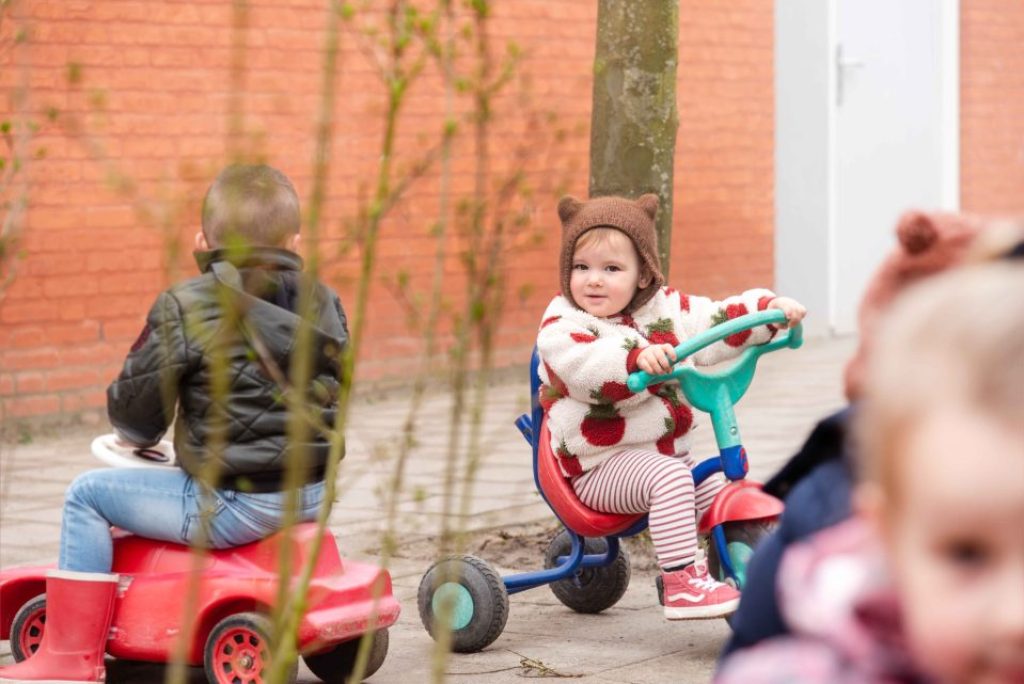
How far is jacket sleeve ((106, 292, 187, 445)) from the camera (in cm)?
414

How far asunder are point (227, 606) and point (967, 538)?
3266 millimetres

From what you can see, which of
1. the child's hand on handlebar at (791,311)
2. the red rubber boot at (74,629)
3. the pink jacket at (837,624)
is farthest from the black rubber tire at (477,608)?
the pink jacket at (837,624)

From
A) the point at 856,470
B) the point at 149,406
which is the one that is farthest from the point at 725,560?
the point at 856,470

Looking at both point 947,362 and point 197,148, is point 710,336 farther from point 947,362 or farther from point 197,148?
point 197,148

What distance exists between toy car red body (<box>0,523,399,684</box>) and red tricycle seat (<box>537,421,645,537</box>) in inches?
22.3

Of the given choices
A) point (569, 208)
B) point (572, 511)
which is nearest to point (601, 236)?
point (569, 208)

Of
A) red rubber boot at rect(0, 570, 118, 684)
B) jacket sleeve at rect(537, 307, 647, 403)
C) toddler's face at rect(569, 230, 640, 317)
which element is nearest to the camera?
red rubber boot at rect(0, 570, 118, 684)

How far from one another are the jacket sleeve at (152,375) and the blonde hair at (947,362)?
3053mm

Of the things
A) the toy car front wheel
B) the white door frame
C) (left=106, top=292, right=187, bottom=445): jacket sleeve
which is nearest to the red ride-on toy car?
the toy car front wheel

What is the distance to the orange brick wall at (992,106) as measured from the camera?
15.2 meters

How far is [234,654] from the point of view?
418 centimetres

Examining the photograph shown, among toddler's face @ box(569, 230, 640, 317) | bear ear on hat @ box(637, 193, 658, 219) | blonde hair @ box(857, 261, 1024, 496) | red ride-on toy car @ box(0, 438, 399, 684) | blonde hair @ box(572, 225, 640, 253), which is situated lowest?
red ride-on toy car @ box(0, 438, 399, 684)

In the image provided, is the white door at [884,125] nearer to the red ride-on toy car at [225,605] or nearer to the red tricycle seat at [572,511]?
the red tricycle seat at [572,511]

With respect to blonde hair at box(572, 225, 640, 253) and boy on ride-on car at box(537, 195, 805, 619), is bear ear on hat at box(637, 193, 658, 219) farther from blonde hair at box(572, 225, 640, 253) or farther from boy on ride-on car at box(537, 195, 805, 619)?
blonde hair at box(572, 225, 640, 253)
